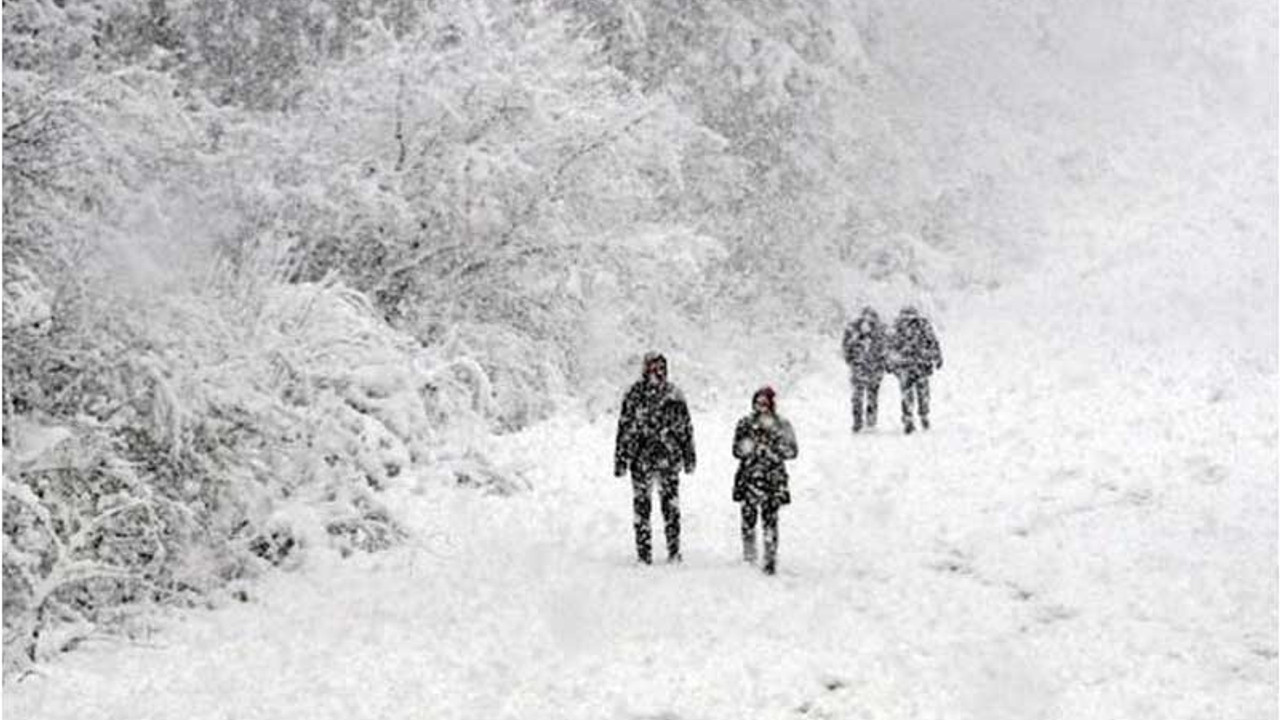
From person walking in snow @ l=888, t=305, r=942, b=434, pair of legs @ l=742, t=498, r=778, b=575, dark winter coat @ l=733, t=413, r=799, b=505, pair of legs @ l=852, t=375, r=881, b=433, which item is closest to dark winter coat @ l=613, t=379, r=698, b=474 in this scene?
dark winter coat @ l=733, t=413, r=799, b=505

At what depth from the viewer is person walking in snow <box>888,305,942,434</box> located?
18.8m

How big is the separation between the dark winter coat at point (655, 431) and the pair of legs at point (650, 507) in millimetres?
66

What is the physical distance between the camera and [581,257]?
64.4 ft

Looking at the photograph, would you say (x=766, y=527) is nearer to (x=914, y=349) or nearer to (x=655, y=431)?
(x=655, y=431)

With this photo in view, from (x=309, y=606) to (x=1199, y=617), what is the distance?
6.30 m

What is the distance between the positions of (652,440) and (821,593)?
1.74 metres

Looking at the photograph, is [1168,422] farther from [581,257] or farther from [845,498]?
[581,257]

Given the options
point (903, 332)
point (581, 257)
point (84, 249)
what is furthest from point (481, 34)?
point (84, 249)

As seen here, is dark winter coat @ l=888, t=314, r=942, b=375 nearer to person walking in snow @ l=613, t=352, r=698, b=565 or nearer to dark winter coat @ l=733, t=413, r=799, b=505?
dark winter coat @ l=733, t=413, r=799, b=505

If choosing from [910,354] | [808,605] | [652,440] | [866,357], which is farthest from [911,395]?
[808,605]

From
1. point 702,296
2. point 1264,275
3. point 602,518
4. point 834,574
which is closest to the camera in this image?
point 834,574

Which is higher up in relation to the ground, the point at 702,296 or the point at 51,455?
the point at 702,296

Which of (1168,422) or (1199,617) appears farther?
(1168,422)

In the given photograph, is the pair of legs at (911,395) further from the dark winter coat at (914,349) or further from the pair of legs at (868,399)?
the pair of legs at (868,399)
